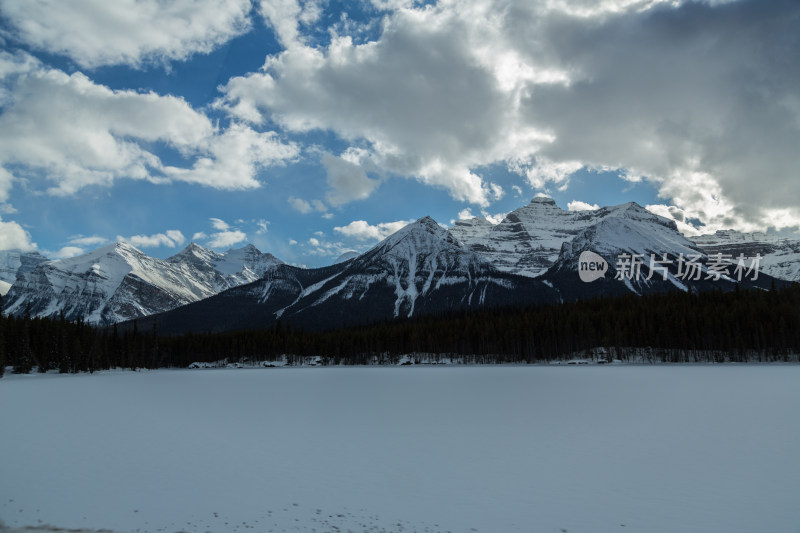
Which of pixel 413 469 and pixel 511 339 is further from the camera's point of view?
pixel 511 339

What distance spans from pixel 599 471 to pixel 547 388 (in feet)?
136

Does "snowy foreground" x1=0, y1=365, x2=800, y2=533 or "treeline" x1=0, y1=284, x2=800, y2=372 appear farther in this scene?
"treeline" x1=0, y1=284, x2=800, y2=372

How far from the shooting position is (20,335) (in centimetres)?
11656

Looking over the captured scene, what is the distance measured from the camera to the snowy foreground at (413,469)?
15.5 metres

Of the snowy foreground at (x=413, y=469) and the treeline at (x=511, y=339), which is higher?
the treeline at (x=511, y=339)

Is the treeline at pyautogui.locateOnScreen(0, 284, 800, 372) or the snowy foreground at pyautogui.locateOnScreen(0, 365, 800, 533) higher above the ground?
the treeline at pyautogui.locateOnScreen(0, 284, 800, 372)

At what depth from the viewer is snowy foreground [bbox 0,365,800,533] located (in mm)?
15453

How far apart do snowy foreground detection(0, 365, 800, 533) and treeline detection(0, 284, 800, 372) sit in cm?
9185

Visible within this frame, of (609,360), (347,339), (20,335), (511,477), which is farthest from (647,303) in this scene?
(20,335)

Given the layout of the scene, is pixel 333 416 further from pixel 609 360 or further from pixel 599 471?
pixel 609 360

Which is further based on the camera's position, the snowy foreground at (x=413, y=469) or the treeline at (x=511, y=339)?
the treeline at (x=511, y=339)

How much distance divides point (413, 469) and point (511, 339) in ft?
435

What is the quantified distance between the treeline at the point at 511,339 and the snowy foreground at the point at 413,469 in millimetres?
91848

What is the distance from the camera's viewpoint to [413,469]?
21.7 m
